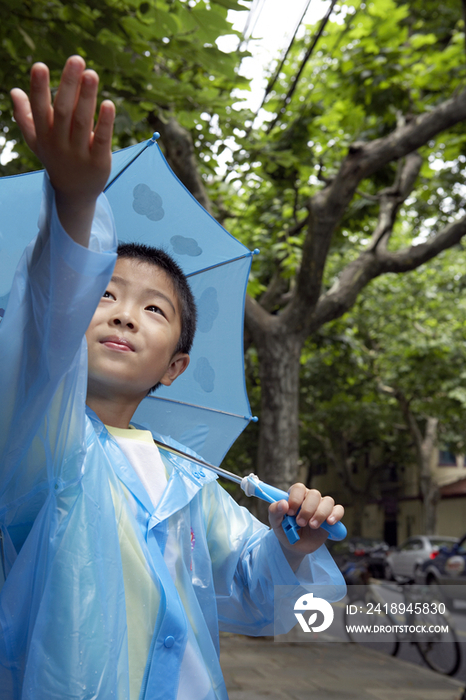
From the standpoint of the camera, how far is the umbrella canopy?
164 cm

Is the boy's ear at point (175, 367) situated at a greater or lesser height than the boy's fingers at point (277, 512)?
greater

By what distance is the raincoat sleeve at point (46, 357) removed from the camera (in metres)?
1.02

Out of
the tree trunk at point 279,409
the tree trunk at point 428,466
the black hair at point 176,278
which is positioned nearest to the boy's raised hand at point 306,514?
the black hair at point 176,278

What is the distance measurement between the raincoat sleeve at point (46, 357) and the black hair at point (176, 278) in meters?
0.55

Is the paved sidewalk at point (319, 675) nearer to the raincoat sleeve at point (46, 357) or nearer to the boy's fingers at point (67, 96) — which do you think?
the raincoat sleeve at point (46, 357)

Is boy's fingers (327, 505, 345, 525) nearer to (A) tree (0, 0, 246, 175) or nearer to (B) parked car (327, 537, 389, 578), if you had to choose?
(A) tree (0, 0, 246, 175)

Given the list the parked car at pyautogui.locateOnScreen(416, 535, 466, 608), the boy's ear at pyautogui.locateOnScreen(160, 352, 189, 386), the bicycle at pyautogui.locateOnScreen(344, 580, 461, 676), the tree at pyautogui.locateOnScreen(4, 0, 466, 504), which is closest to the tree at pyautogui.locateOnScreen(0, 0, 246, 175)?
the tree at pyautogui.locateOnScreen(4, 0, 466, 504)

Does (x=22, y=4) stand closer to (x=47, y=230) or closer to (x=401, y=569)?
(x=47, y=230)

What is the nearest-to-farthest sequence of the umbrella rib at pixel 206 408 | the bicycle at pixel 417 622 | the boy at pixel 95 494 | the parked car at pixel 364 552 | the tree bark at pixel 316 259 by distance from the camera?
the boy at pixel 95 494
the umbrella rib at pixel 206 408
the tree bark at pixel 316 259
the bicycle at pixel 417 622
the parked car at pixel 364 552

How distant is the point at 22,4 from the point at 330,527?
11.6 ft

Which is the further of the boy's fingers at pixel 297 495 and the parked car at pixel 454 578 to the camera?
the parked car at pixel 454 578

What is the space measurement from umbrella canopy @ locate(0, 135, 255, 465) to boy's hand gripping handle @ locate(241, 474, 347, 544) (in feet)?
1.85

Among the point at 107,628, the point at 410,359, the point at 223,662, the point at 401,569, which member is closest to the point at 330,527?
the point at 107,628

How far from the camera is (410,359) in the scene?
1744 cm
